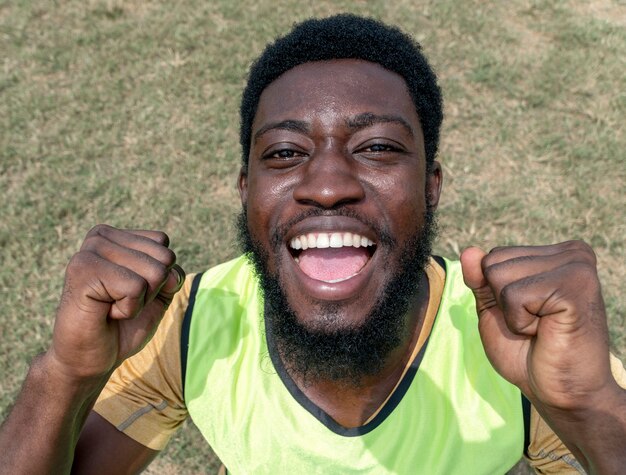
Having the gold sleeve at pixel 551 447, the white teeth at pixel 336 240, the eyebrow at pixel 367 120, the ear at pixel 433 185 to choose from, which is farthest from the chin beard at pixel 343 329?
the gold sleeve at pixel 551 447

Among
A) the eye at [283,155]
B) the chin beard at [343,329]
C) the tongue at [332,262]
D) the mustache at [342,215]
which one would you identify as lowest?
the chin beard at [343,329]

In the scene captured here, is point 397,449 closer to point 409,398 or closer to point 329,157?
point 409,398

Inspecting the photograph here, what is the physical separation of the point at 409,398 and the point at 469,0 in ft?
15.7

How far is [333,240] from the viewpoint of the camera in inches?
79.7

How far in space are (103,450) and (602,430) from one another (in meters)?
1.70

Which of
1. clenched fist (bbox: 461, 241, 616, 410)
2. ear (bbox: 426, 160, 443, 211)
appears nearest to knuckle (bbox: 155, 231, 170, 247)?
clenched fist (bbox: 461, 241, 616, 410)

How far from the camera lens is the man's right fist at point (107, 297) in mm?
1769

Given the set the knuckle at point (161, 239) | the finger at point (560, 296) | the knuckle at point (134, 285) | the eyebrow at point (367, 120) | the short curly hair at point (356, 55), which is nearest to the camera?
the finger at point (560, 296)

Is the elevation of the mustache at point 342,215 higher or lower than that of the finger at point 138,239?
higher

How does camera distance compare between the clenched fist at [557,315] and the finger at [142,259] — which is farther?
the finger at [142,259]

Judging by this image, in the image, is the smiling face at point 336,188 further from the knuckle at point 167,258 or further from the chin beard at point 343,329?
the knuckle at point 167,258

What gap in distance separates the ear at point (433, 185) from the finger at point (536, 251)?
0.76 m

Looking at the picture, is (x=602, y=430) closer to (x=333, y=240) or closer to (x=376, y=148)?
(x=333, y=240)

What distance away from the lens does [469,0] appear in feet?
19.1
